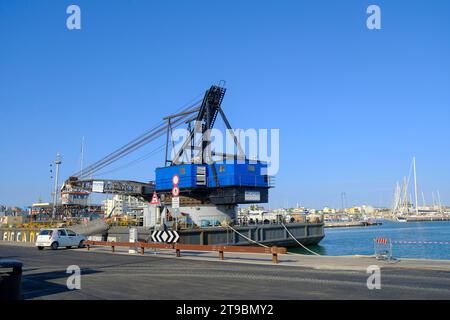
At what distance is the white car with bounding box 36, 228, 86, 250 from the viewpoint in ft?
106

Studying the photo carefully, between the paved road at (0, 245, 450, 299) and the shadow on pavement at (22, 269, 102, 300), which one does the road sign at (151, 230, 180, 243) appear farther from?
the shadow on pavement at (22, 269, 102, 300)

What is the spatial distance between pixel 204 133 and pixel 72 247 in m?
26.0

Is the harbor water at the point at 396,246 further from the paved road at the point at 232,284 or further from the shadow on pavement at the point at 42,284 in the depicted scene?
the shadow on pavement at the point at 42,284

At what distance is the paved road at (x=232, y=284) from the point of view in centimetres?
1076

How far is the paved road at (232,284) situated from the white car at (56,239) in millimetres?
15721

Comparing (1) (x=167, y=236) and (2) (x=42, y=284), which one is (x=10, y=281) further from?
(1) (x=167, y=236)

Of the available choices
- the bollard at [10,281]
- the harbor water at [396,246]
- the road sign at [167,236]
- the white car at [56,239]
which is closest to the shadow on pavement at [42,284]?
the bollard at [10,281]

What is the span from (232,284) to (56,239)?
24.3m

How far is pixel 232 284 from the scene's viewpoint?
1280 cm

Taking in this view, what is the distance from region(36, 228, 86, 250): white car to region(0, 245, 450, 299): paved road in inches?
619

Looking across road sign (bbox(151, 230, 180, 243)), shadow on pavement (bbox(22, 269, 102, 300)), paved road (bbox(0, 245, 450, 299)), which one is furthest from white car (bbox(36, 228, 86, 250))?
shadow on pavement (bbox(22, 269, 102, 300))

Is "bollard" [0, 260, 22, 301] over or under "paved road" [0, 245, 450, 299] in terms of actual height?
over

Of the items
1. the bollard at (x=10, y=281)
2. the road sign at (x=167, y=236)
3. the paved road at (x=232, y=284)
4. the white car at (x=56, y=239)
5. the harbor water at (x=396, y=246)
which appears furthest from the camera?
the harbor water at (x=396, y=246)
